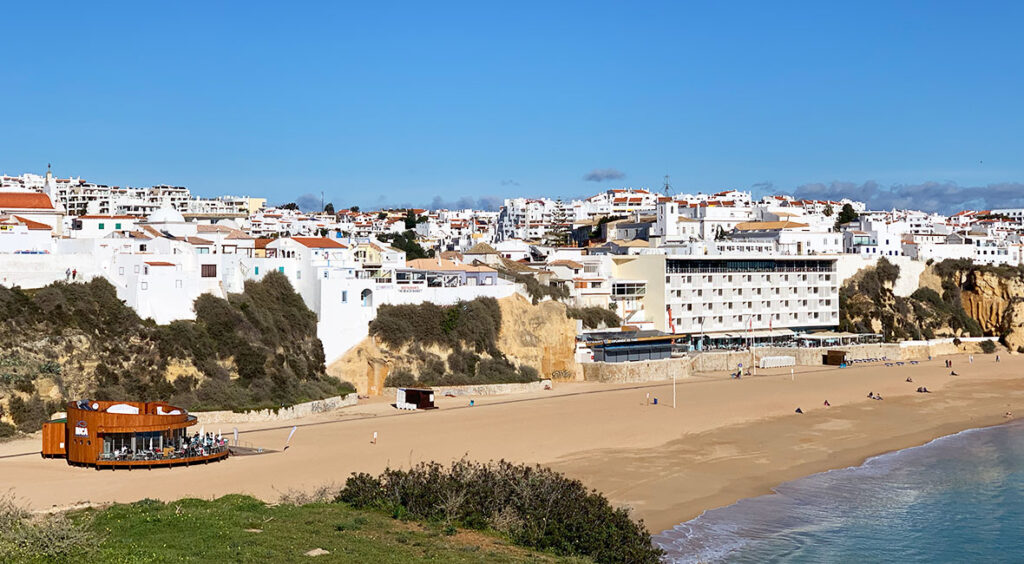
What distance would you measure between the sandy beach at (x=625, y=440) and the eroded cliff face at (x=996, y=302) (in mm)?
19991

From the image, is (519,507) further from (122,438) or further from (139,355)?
(139,355)

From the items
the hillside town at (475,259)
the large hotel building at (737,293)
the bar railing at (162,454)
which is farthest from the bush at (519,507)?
the large hotel building at (737,293)

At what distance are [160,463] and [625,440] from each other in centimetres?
1458

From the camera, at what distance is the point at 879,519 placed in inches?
957

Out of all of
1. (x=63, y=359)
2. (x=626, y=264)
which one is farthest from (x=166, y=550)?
(x=626, y=264)

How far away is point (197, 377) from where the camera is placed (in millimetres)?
32625

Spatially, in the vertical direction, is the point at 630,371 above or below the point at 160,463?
above

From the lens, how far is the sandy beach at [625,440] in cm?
2403

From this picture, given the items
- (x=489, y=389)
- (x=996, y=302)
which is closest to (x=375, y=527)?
(x=489, y=389)

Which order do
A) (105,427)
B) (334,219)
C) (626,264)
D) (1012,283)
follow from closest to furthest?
1. (105,427)
2. (626,264)
3. (1012,283)
4. (334,219)

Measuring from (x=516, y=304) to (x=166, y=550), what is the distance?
32.5m

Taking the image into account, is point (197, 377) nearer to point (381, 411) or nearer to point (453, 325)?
point (381, 411)

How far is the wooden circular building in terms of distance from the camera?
80.7ft

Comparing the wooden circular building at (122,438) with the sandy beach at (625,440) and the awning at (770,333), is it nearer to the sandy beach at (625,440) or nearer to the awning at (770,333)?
the sandy beach at (625,440)
